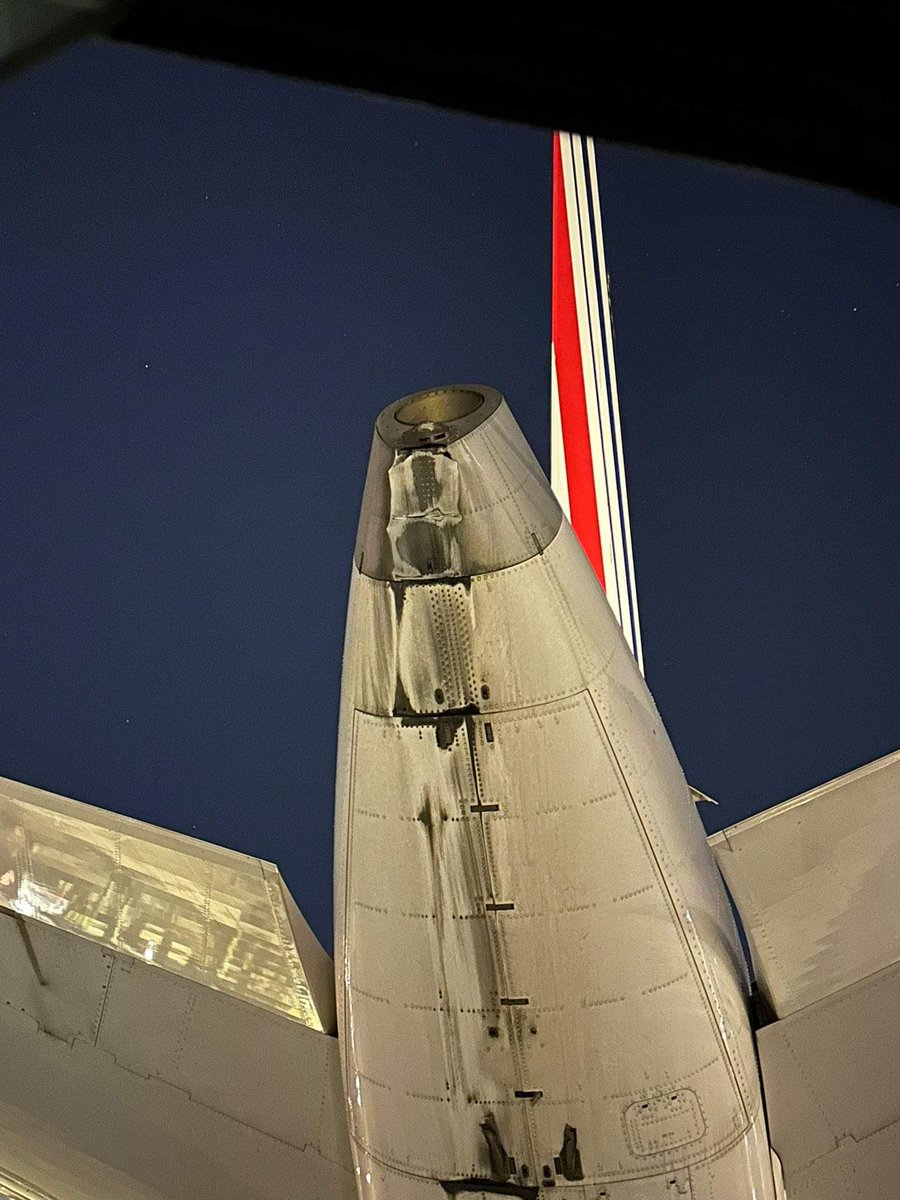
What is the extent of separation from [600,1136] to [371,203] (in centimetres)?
439

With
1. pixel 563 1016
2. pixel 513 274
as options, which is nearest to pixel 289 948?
pixel 563 1016

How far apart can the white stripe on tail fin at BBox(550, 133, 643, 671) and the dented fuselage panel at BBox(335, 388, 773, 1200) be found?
8.90 feet

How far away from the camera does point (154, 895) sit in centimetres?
397

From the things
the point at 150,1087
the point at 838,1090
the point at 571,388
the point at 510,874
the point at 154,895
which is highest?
the point at 571,388

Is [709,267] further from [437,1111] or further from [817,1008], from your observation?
[437,1111]

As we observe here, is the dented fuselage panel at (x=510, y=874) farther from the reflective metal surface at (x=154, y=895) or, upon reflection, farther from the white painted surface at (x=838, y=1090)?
the reflective metal surface at (x=154, y=895)

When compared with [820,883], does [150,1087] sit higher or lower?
lower

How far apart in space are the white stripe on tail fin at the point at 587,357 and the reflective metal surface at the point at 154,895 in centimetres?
271

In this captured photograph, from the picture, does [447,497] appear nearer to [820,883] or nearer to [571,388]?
[820,883]

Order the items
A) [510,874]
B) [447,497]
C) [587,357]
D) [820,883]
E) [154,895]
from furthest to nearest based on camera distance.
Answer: [587,357] → [154,895] → [820,883] → [510,874] → [447,497]

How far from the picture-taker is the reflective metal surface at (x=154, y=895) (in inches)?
151

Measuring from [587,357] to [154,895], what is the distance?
332cm

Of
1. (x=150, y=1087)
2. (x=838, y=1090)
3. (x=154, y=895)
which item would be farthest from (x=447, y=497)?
(x=150, y=1087)

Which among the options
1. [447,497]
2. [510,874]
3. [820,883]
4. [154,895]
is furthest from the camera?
[154,895]
